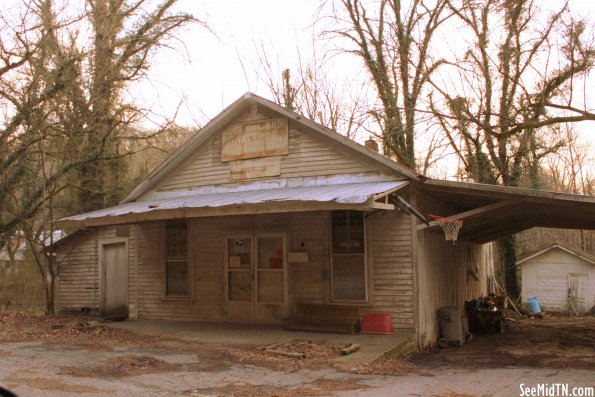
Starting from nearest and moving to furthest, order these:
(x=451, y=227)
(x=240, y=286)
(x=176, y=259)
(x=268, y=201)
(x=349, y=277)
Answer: (x=268, y=201) < (x=451, y=227) < (x=349, y=277) < (x=240, y=286) < (x=176, y=259)

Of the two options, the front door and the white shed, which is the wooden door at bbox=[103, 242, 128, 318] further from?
the white shed

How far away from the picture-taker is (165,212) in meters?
11.5

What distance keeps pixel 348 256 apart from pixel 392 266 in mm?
1032

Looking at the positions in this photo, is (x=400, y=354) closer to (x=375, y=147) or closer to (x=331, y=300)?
(x=331, y=300)

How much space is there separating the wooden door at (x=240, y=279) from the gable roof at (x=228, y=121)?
2.53m

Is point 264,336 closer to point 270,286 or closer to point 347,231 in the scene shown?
point 270,286

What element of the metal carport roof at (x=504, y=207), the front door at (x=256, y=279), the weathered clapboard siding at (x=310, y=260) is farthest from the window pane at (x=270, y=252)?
the metal carport roof at (x=504, y=207)

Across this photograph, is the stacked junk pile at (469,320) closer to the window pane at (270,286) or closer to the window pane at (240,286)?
the window pane at (270,286)

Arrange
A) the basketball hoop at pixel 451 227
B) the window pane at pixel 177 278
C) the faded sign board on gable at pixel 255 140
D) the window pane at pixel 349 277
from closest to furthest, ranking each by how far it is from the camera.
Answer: the basketball hoop at pixel 451 227 < the window pane at pixel 349 277 < the faded sign board on gable at pixel 255 140 < the window pane at pixel 177 278

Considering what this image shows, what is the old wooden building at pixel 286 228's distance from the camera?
11109 mm

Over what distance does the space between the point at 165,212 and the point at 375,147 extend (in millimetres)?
5242

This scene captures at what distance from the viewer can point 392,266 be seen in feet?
37.3

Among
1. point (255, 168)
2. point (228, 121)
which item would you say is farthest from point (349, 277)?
point (228, 121)

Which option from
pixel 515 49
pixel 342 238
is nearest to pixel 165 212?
pixel 342 238
